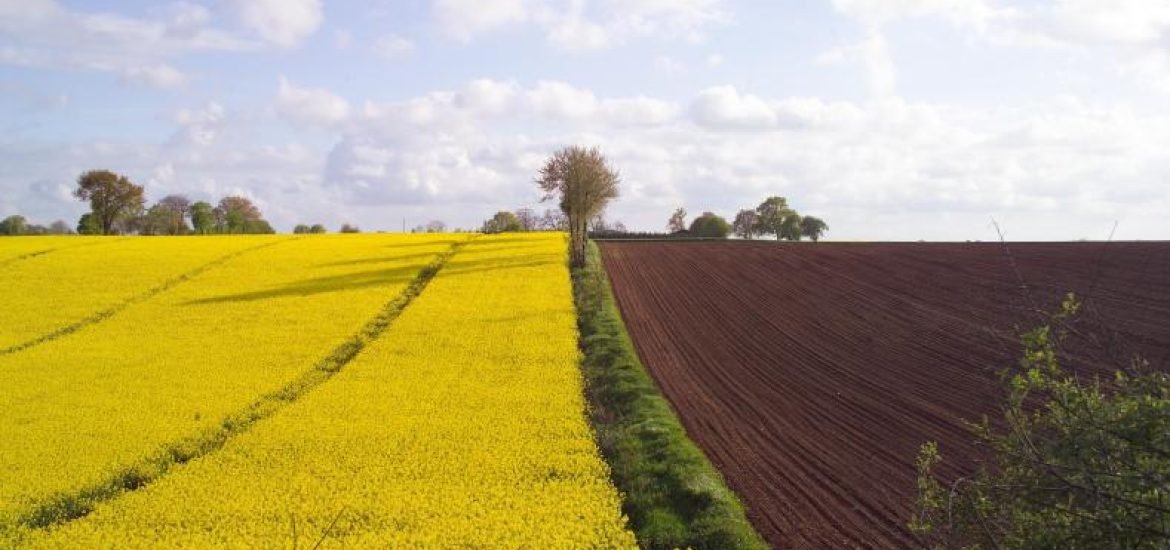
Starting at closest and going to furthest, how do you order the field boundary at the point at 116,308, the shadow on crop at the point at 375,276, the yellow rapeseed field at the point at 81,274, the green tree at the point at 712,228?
the field boundary at the point at 116,308
the yellow rapeseed field at the point at 81,274
the shadow on crop at the point at 375,276
the green tree at the point at 712,228

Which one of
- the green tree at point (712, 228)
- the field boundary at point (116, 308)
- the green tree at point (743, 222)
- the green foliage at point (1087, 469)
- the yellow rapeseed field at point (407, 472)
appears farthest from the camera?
the green tree at point (743, 222)

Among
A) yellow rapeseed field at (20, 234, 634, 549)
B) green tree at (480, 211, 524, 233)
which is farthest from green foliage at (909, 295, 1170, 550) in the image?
green tree at (480, 211, 524, 233)

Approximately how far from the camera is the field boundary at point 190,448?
634 inches

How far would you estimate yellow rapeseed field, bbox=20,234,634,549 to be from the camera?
14.4 m

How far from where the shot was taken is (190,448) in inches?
765

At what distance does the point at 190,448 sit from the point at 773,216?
113715mm

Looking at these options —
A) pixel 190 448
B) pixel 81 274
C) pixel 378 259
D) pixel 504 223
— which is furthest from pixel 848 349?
pixel 504 223

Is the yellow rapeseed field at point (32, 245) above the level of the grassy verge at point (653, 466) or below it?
above

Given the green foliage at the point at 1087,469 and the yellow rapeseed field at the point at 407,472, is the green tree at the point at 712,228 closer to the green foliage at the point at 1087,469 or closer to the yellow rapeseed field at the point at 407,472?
the yellow rapeseed field at the point at 407,472

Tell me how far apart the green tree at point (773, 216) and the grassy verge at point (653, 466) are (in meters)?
100

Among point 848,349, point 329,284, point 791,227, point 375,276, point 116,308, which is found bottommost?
point 848,349

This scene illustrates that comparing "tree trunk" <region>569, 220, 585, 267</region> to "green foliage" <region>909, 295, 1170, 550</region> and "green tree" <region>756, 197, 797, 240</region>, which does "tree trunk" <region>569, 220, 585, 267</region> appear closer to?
"green foliage" <region>909, 295, 1170, 550</region>

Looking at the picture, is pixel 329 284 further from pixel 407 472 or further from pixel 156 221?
pixel 156 221

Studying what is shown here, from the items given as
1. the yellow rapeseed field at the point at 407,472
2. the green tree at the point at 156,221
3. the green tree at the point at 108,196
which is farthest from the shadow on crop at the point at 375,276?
the green tree at the point at 156,221
